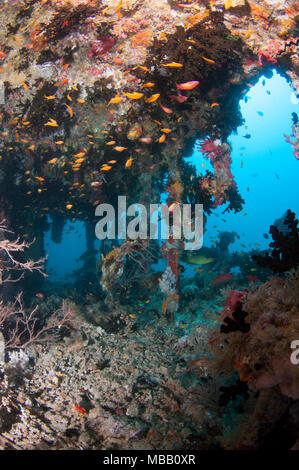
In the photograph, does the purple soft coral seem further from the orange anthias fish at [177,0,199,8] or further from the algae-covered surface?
the orange anthias fish at [177,0,199,8]

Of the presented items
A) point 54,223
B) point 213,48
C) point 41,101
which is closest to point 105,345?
point 41,101

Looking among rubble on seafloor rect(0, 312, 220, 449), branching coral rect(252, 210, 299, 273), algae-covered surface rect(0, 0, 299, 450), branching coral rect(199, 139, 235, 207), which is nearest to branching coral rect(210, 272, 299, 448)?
algae-covered surface rect(0, 0, 299, 450)

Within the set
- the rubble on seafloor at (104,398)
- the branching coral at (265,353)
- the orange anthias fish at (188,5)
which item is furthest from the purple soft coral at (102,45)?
the rubble on seafloor at (104,398)

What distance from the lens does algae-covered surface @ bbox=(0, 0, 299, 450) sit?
294cm

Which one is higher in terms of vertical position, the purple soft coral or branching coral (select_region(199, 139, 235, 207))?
the purple soft coral

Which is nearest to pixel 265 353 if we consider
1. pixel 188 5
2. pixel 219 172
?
pixel 219 172

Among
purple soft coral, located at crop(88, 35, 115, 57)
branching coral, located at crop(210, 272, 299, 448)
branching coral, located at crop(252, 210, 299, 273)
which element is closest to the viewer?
branching coral, located at crop(210, 272, 299, 448)

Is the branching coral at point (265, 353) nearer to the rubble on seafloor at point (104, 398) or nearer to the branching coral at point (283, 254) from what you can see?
the branching coral at point (283, 254)

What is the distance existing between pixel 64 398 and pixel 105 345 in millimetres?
1905

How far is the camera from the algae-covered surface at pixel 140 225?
116 inches

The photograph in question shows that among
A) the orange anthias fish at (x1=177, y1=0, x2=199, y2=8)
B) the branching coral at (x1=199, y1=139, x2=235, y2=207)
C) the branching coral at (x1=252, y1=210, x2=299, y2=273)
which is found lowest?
the branching coral at (x1=252, y1=210, x2=299, y2=273)

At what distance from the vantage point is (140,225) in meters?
8.38

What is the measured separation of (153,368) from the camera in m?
4.80

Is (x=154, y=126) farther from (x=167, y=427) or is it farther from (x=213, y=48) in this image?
(x=167, y=427)
